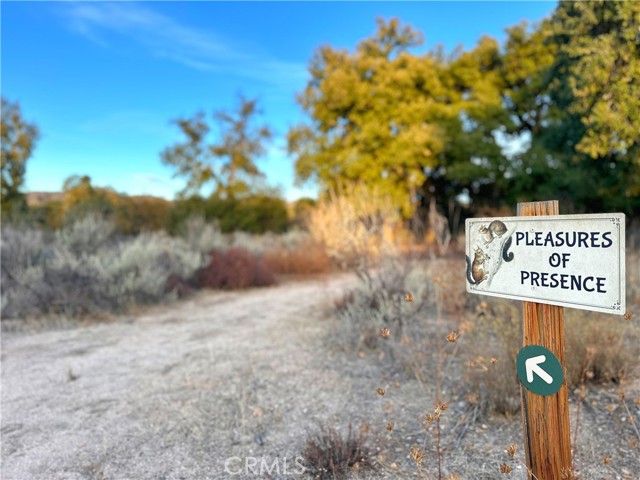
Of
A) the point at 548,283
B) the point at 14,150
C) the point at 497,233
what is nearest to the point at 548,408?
the point at 548,283

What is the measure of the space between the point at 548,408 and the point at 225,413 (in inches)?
85.5

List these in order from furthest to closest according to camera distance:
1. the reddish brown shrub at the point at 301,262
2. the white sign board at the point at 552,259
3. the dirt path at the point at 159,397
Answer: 1. the reddish brown shrub at the point at 301,262
2. the dirt path at the point at 159,397
3. the white sign board at the point at 552,259

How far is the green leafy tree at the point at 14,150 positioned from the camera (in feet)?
60.3

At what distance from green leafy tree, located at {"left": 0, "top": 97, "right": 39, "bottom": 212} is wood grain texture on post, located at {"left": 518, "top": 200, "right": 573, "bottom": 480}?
70.0ft

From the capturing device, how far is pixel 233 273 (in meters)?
9.11

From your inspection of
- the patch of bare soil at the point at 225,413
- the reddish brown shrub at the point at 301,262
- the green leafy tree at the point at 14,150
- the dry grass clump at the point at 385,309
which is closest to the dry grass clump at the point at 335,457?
the patch of bare soil at the point at 225,413

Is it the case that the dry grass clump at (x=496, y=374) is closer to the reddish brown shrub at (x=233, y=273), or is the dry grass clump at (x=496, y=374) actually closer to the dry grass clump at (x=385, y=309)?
the dry grass clump at (x=385, y=309)

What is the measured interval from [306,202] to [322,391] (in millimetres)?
17538

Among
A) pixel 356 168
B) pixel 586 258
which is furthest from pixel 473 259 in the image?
pixel 356 168

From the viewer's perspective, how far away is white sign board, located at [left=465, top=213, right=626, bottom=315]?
4.80 feet

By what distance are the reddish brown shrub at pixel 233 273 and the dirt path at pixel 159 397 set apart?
3.15 metres

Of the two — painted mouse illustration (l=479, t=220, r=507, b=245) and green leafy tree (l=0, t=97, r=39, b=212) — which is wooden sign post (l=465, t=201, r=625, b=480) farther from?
green leafy tree (l=0, t=97, r=39, b=212)

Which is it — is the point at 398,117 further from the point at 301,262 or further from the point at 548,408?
the point at 548,408

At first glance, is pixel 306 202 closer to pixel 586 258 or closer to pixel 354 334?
pixel 354 334
